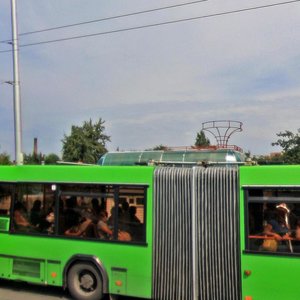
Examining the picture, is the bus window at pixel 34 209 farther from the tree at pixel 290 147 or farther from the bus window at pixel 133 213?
the tree at pixel 290 147

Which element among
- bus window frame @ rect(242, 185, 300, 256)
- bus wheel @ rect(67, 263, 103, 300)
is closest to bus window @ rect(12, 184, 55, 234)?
bus wheel @ rect(67, 263, 103, 300)

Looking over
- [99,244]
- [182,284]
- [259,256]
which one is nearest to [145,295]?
[182,284]

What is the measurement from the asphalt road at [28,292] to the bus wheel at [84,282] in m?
0.37

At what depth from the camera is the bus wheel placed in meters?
7.76

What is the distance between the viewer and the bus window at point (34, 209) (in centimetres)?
827

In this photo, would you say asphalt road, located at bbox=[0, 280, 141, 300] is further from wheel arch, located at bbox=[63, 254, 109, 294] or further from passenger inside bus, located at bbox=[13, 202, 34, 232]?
passenger inside bus, located at bbox=[13, 202, 34, 232]

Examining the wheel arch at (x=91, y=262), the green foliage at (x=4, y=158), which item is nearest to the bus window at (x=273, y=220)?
the wheel arch at (x=91, y=262)

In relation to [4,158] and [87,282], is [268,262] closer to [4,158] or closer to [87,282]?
[87,282]

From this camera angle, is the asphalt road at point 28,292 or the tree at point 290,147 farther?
the tree at point 290,147

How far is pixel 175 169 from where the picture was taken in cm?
750

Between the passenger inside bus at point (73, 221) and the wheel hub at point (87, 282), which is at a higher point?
the passenger inside bus at point (73, 221)

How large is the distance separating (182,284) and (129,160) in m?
13.1

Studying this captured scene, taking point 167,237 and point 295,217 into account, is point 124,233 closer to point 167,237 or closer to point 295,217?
point 167,237

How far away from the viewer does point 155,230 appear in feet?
24.2
